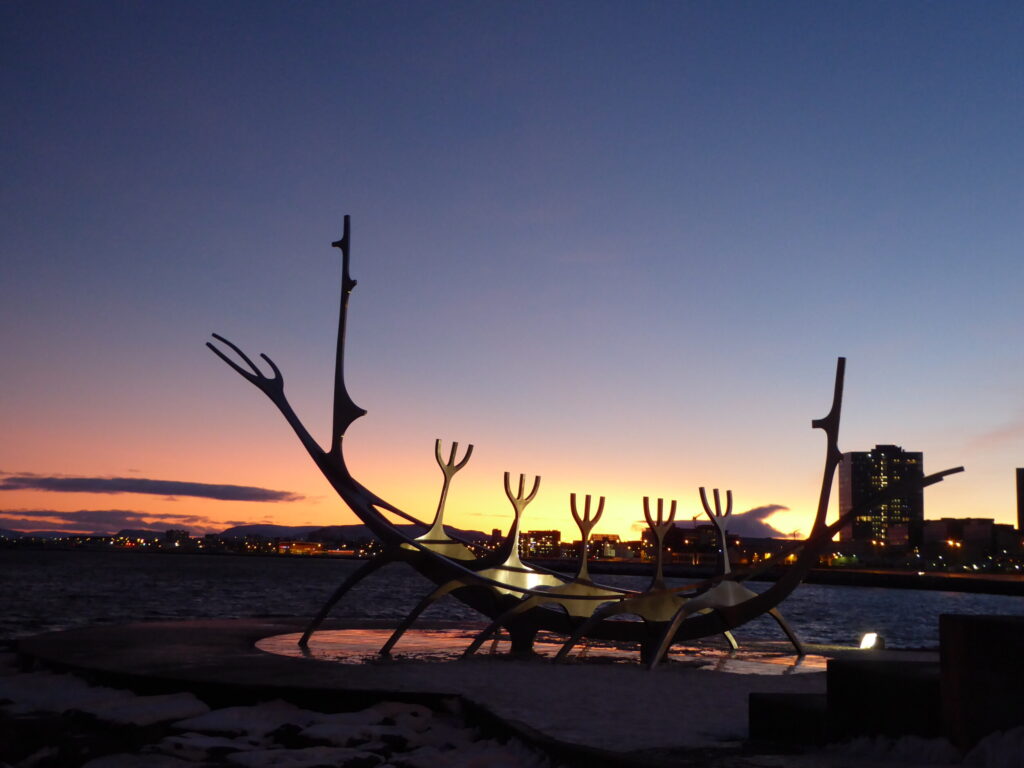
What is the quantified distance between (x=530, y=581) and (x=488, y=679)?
14.6ft

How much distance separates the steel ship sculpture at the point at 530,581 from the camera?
14102mm

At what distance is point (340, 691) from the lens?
9875 millimetres

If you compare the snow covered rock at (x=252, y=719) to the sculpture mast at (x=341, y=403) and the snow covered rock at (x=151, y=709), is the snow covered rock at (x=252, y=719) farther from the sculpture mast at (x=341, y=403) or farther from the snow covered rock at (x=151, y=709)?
the sculpture mast at (x=341, y=403)

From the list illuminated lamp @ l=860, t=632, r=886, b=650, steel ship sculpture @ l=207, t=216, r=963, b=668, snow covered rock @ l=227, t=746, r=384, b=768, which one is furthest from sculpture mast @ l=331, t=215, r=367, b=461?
illuminated lamp @ l=860, t=632, r=886, b=650

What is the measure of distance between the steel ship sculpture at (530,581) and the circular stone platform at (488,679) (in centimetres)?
56

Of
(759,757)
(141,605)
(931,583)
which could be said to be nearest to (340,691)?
(759,757)

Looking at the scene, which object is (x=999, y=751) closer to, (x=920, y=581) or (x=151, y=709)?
(x=151, y=709)

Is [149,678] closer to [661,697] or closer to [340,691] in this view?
[340,691]

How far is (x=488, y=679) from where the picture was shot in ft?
36.6

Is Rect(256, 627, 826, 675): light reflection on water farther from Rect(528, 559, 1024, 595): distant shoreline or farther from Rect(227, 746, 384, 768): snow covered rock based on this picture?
Rect(528, 559, 1024, 595): distant shoreline

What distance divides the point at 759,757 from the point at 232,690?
579 cm

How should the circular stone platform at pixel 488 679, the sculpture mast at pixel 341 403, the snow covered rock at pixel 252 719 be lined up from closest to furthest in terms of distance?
the circular stone platform at pixel 488 679 → the snow covered rock at pixel 252 719 → the sculpture mast at pixel 341 403

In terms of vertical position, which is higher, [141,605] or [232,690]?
[232,690]

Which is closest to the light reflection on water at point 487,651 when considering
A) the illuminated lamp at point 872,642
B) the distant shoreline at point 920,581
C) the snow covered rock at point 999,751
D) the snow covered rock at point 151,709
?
the illuminated lamp at point 872,642
